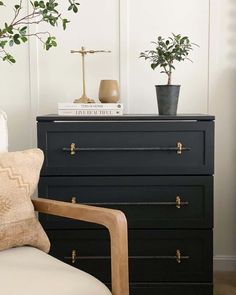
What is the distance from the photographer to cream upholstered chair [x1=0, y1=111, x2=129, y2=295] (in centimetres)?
120

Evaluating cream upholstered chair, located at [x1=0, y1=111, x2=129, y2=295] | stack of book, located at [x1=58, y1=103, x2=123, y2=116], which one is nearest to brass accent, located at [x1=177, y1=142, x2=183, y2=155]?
stack of book, located at [x1=58, y1=103, x2=123, y2=116]

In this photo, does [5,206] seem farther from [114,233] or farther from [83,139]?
[83,139]

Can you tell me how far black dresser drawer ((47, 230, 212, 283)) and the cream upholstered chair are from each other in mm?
504

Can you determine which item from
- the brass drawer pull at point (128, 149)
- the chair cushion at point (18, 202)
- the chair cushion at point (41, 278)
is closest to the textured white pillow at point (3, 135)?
the chair cushion at point (18, 202)

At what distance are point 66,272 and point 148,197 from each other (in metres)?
0.70

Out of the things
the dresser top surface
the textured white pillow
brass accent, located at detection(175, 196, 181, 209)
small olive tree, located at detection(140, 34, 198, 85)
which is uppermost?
small olive tree, located at detection(140, 34, 198, 85)

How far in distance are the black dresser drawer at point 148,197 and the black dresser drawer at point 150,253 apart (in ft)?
0.17

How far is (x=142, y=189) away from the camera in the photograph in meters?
1.92

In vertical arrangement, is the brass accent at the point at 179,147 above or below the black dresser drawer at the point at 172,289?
above

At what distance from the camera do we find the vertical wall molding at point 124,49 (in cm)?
233

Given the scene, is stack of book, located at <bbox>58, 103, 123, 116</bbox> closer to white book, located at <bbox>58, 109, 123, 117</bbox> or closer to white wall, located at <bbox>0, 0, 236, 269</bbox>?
white book, located at <bbox>58, 109, 123, 117</bbox>

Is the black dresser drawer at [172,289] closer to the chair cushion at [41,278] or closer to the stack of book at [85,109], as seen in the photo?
the chair cushion at [41,278]

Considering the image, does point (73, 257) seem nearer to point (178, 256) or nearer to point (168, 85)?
point (178, 256)

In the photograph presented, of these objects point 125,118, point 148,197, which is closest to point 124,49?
point 125,118
